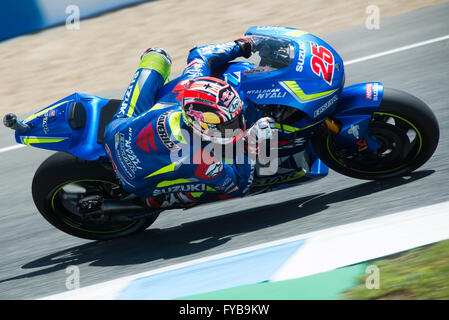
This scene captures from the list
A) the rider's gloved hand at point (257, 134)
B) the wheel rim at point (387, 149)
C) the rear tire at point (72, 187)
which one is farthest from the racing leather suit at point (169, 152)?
the wheel rim at point (387, 149)

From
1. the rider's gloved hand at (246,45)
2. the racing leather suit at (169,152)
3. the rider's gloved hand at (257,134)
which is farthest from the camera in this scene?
the rider's gloved hand at (246,45)

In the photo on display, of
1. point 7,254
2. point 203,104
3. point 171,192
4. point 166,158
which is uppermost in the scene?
point 203,104

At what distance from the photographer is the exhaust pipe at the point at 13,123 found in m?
4.28

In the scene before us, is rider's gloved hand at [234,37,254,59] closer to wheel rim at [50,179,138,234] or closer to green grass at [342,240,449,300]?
wheel rim at [50,179,138,234]

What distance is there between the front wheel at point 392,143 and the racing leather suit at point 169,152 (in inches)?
28.3

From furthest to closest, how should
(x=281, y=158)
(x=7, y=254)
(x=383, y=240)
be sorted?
(x=7, y=254) → (x=281, y=158) → (x=383, y=240)

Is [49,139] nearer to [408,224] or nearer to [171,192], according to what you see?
[171,192]

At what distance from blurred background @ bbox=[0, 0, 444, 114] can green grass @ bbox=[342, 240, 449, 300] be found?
5.67m

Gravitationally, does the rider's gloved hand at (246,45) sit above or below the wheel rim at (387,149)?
above

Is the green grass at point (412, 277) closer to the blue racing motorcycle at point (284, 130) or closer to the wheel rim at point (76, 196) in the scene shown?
the blue racing motorcycle at point (284, 130)

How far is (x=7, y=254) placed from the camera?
198 inches

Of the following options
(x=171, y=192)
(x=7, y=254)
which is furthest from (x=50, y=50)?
(x=171, y=192)

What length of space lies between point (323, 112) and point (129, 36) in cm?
642

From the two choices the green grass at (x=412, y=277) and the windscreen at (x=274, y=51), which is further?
the windscreen at (x=274, y=51)
